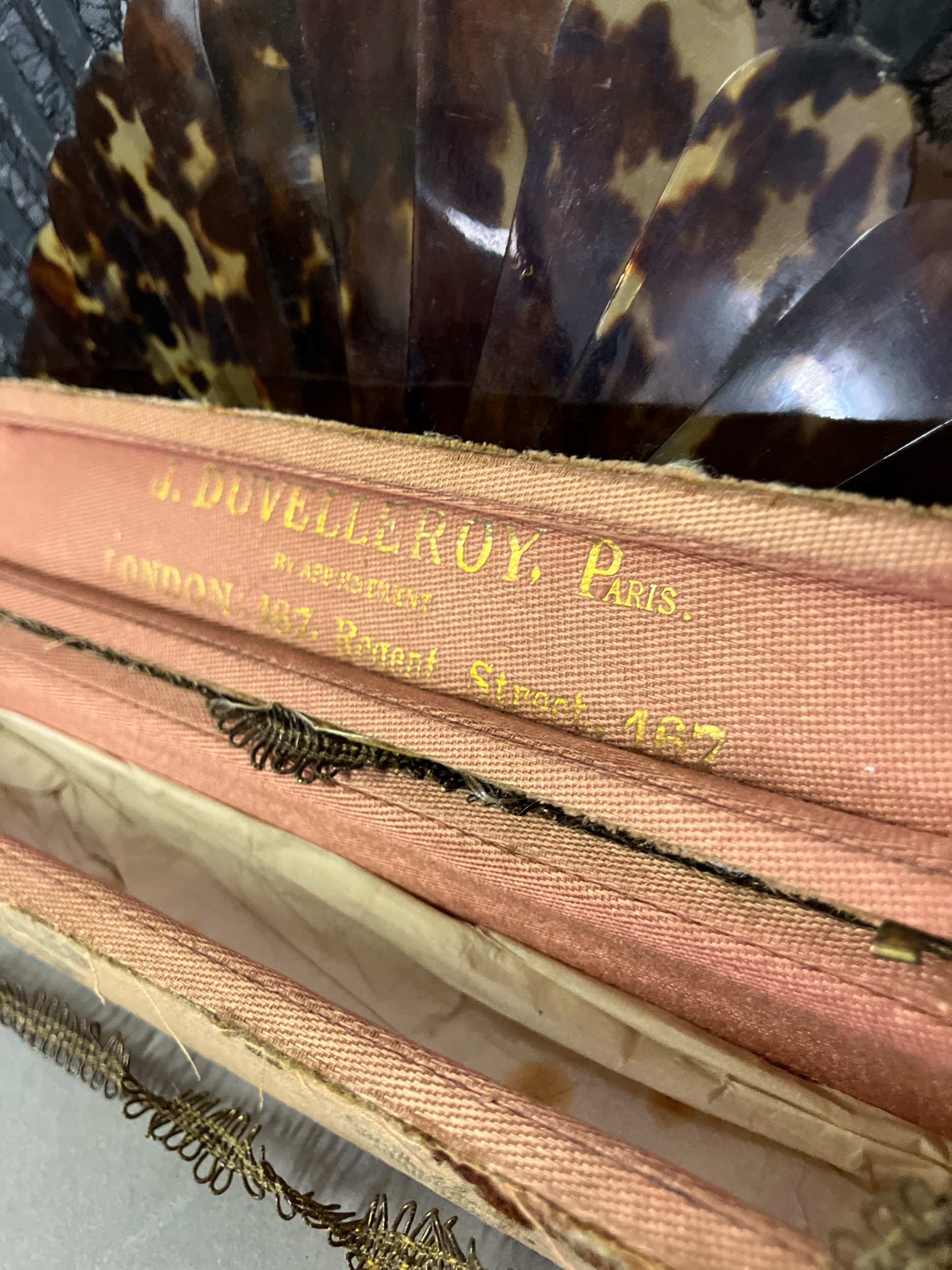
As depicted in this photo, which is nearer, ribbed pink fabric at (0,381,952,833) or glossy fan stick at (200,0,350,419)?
ribbed pink fabric at (0,381,952,833)

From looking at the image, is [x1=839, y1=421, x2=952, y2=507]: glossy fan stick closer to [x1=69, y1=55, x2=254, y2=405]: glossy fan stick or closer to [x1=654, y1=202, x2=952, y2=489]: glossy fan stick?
[x1=654, y1=202, x2=952, y2=489]: glossy fan stick

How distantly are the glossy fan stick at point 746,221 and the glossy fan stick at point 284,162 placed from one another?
202 mm

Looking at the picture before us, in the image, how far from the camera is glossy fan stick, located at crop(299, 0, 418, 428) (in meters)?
0.44

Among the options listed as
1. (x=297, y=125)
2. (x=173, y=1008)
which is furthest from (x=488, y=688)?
(x=297, y=125)

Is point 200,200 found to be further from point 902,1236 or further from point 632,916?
point 902,1236

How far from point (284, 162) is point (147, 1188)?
0.68 m

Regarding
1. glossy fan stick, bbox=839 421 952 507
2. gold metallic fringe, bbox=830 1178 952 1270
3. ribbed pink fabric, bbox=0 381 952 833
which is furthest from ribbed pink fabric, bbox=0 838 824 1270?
glossy fan stick, bbox=839 421 952 507

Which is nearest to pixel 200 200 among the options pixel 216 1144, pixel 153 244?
pixel 153 244

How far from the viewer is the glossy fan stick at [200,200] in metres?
0.50

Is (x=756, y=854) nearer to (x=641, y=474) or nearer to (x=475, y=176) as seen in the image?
(x=641, y=474)

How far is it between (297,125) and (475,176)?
130 millimetres

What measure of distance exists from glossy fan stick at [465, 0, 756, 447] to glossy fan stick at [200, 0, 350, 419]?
0.44 ft

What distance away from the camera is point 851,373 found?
407mm

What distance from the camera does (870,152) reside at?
1.22 ft
